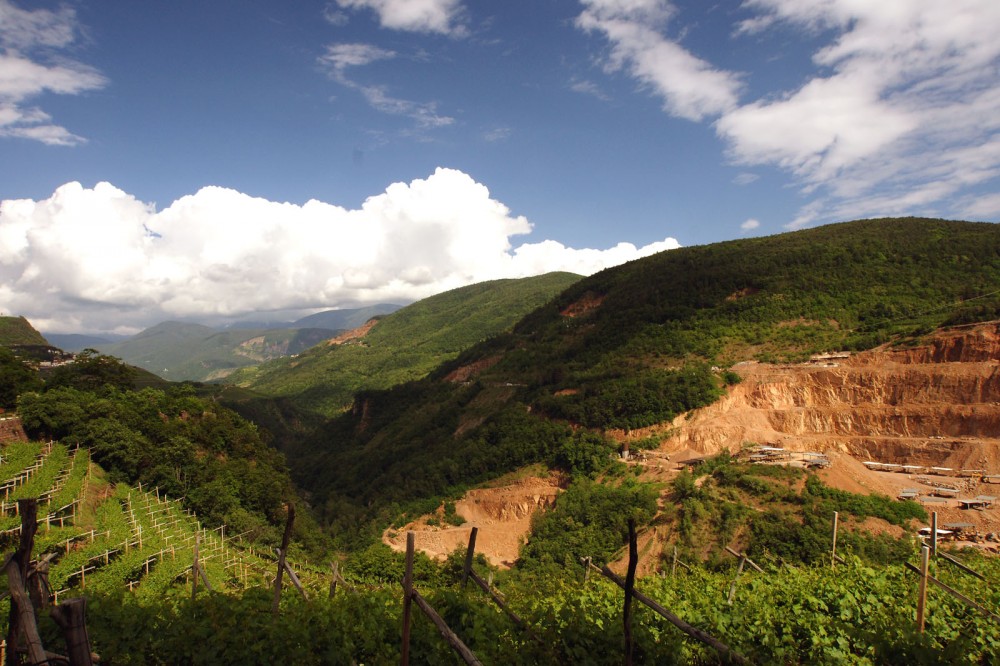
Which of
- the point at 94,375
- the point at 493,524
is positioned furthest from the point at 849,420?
the point at 94,375

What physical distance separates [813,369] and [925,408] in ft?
18.9

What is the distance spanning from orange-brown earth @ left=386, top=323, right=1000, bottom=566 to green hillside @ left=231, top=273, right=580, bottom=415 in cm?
6766

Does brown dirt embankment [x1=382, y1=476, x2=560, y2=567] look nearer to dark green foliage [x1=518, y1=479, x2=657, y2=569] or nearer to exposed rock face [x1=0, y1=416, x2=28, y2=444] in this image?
dark green foliage [x1=518, y1=479, x2=657, y2=569]

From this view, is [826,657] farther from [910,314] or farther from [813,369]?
[910,314]

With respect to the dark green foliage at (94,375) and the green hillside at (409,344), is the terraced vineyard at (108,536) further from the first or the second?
the green hillside at (409,344)

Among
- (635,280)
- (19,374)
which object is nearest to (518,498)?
(19,374)

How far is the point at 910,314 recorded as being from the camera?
115ft

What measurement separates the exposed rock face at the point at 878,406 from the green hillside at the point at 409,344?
68.0m

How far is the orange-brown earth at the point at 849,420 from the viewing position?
26109 mm

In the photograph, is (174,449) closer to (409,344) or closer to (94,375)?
(94,375)

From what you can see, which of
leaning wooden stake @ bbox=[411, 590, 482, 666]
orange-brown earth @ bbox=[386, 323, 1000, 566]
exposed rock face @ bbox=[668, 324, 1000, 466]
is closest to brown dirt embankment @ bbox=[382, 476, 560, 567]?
orange-brown earth @ bbox=[386, 323, 1000, 566]

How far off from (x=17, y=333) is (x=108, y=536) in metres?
109

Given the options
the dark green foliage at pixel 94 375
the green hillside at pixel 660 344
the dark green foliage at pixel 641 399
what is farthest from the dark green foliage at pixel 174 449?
the dark green foliage at pixel 641 399

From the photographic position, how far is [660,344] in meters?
39.8
